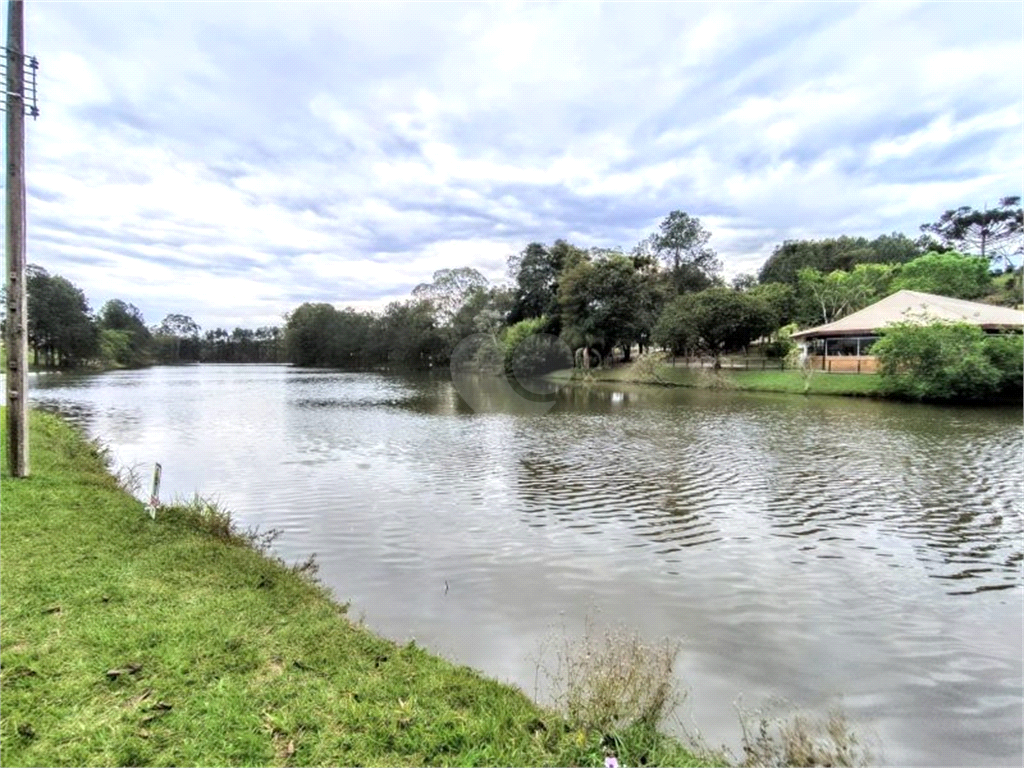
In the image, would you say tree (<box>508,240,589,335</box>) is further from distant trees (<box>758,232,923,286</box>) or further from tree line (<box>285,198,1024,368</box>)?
distant trees (<box>758,232,923,286</box>)

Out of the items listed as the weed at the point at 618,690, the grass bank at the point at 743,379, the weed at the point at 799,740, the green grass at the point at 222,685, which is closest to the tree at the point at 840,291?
the grass bank at the point at 743,379

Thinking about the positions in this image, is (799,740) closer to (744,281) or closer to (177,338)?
(744,281)

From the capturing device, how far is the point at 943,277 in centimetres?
4725

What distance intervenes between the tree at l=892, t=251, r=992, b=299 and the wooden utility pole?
5362cm

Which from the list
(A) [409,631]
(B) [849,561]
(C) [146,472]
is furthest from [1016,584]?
(C) [146,472]

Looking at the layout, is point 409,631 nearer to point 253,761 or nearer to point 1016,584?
point 253,761

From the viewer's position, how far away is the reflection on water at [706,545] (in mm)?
4859

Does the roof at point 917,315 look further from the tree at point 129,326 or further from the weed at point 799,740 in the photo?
the tree at point 129,326

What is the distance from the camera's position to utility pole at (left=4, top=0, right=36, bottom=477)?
7777 mm

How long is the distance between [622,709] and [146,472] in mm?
11726

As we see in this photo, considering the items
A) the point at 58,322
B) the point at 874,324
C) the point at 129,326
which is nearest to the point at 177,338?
the point at 129,326

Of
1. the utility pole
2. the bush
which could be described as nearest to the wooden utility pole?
the utility pole

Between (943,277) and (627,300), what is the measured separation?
24.7 m

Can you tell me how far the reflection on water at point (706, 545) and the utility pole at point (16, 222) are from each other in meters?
3.34
